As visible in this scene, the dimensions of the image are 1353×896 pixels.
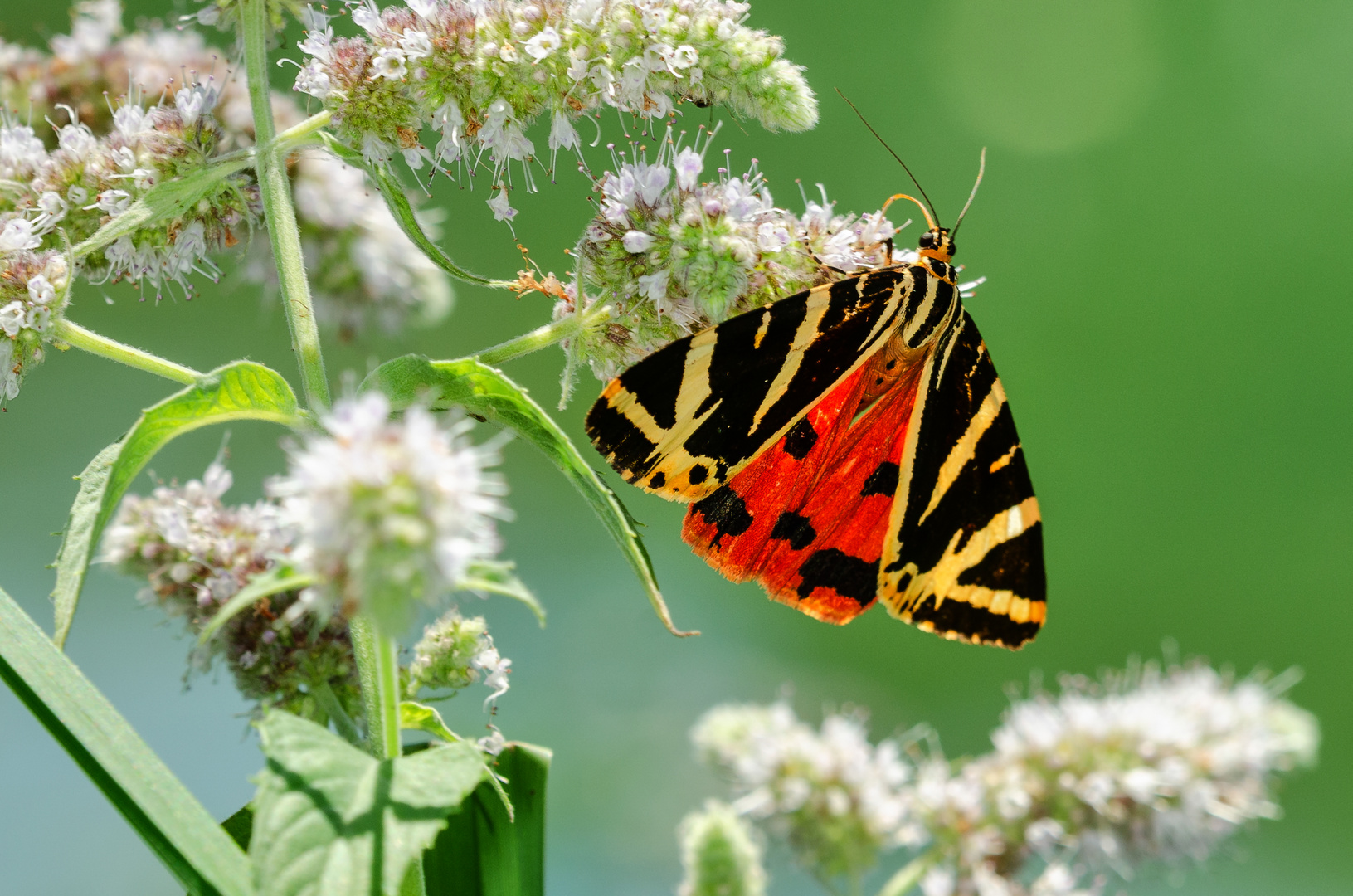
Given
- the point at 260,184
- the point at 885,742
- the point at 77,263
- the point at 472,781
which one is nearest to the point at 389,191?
the point at 260,184

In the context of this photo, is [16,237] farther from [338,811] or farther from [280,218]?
[338,811]

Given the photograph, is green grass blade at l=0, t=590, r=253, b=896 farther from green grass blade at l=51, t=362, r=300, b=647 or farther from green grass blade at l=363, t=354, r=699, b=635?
green grass blade at l=363, t=354, r=699, b=635

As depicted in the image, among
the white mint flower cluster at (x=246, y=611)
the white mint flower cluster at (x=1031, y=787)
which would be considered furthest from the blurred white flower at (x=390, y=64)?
the white mint flower cluster at (x=1031, y=787)

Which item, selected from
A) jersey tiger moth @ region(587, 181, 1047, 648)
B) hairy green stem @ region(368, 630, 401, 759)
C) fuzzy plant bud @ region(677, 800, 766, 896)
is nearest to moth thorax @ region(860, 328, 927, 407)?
jersey tiger moth @ region(587, 181, 1047, 648)

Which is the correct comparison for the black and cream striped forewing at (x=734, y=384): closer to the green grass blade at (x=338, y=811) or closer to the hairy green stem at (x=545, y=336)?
the hairy green stem at (x=545, y=336)

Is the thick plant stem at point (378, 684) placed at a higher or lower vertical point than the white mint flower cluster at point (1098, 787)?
lower

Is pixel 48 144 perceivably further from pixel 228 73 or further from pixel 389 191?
pixel 389 191
